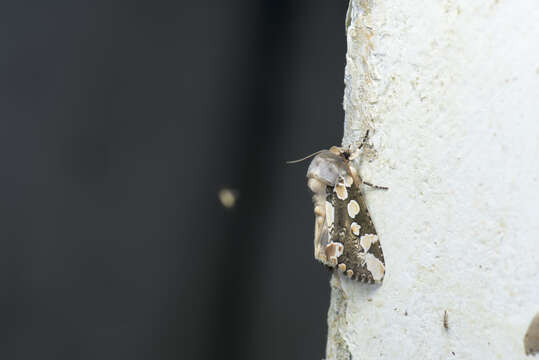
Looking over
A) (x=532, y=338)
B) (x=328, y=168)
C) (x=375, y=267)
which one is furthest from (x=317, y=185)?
(x=532, y=338)

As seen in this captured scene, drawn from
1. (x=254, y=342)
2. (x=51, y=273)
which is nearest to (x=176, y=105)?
(x=51, y=273)

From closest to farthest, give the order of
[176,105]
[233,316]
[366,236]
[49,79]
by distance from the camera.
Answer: [366,236] → [49,79] → [176,105] → [233,316]

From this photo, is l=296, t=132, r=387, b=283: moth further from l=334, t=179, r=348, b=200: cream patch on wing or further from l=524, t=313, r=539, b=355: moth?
l=524, t=313, r=539, b=355: moth

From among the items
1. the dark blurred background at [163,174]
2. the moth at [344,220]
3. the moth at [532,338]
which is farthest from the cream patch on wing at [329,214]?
the dark blurred background at [163,174]

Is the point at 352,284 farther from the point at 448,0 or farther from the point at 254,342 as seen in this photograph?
Answer: the point at 254,342

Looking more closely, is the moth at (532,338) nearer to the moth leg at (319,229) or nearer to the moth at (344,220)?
the moth at (344,220)

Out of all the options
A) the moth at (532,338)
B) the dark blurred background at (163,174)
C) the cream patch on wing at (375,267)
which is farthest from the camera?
the dark blurred background at (163,174)
